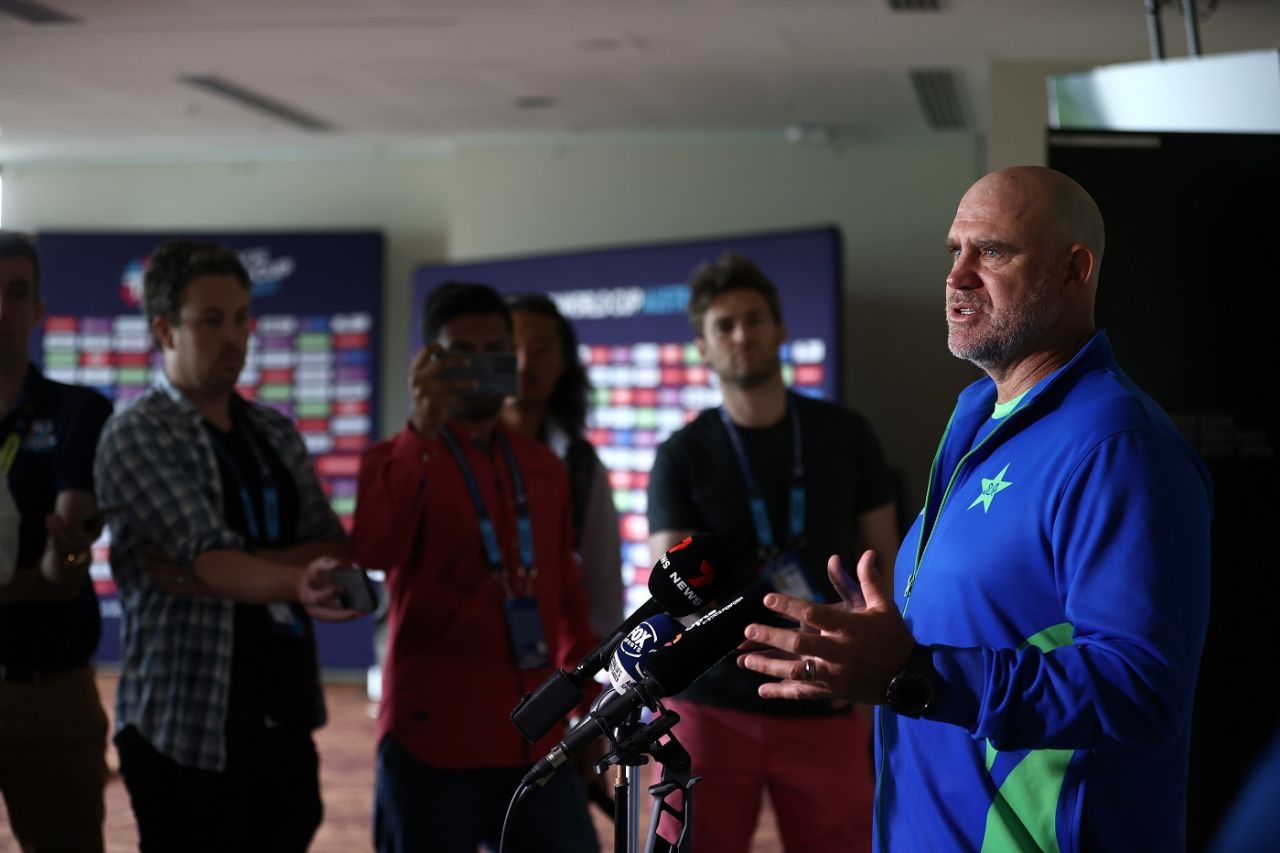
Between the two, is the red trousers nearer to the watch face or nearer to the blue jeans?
the blue jeans

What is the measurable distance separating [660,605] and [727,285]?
1.70m

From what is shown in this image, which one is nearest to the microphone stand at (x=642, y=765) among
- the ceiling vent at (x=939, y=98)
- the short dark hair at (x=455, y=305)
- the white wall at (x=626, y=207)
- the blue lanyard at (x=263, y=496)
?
the blue lanyard at (x=263, y=496)

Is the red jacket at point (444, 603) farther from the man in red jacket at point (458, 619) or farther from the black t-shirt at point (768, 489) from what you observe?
the black t-shirt at point (768, 489)

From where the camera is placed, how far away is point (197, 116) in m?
7.46

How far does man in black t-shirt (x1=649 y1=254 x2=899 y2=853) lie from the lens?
2857mm

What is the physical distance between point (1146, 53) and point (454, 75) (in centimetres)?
320

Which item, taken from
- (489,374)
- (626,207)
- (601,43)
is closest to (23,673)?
(489,374)

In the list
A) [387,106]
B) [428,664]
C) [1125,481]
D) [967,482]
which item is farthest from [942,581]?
[387,106]

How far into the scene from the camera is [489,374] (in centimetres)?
263

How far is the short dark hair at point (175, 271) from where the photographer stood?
261 cm

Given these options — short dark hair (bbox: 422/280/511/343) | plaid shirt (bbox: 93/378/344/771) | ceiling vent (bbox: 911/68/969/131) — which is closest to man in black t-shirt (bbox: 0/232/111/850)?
plaid shirt (bbox: 93/378/344/771)

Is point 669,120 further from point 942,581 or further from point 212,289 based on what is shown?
point 942,581

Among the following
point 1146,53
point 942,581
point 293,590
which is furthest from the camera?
point 1146,53

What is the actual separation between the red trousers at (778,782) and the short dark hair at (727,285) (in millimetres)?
986
